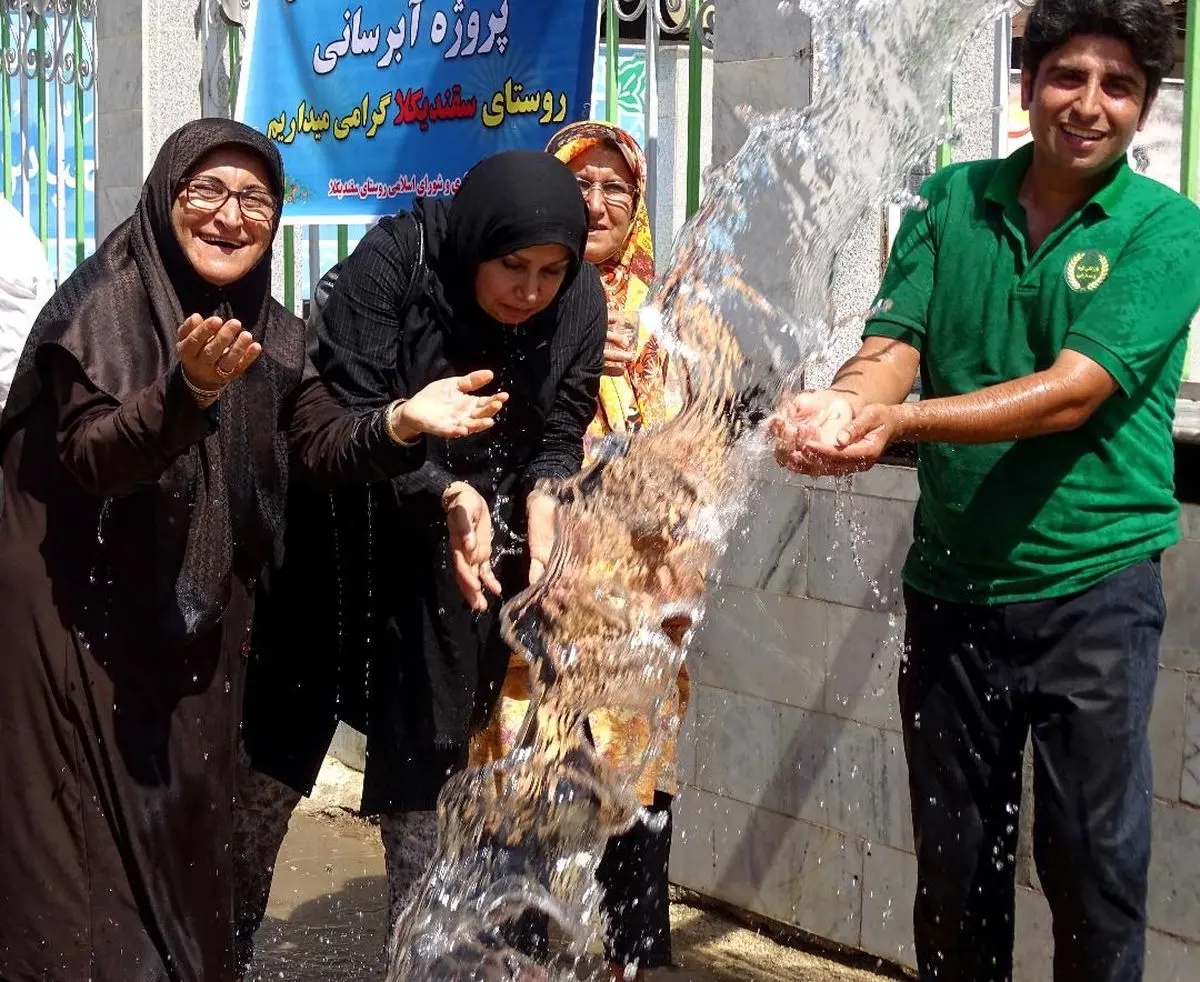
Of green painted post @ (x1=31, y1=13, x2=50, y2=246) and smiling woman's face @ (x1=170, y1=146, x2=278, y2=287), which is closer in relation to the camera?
smiling woman's face @ (x1=170, y1=146, x2=278, y2=287)

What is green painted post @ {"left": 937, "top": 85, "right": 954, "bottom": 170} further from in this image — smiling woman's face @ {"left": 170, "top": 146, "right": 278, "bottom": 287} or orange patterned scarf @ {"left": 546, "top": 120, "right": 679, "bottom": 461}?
smiling woman's face @ {"left": 170, "top": 146, "right": 278, "bottom": 287}

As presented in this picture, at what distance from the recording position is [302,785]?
11.8 ft

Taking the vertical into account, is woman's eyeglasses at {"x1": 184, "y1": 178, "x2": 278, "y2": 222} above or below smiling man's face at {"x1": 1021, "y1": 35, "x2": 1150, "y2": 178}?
below

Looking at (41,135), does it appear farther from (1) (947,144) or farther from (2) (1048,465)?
(2) (1048,465)

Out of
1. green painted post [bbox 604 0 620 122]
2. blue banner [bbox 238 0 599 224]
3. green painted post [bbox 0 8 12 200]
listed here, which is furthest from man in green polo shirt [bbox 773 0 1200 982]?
green painted post [bbox 0 8 12 200]

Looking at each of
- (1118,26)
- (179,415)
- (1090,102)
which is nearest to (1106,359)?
(1090,102)

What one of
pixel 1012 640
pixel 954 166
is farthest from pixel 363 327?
pixel 1012 640

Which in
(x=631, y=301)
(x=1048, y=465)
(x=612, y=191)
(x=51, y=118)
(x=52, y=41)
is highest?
(x=52, y=41)

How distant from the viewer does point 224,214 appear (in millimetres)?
3098

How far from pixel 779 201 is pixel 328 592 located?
4.69ft

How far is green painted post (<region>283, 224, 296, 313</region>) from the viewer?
5980 mm

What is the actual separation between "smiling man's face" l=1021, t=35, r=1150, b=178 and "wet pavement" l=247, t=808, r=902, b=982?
220 cm

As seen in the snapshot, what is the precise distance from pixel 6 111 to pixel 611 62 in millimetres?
4139

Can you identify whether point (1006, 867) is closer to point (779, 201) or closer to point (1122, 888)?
point (1122, 888)
